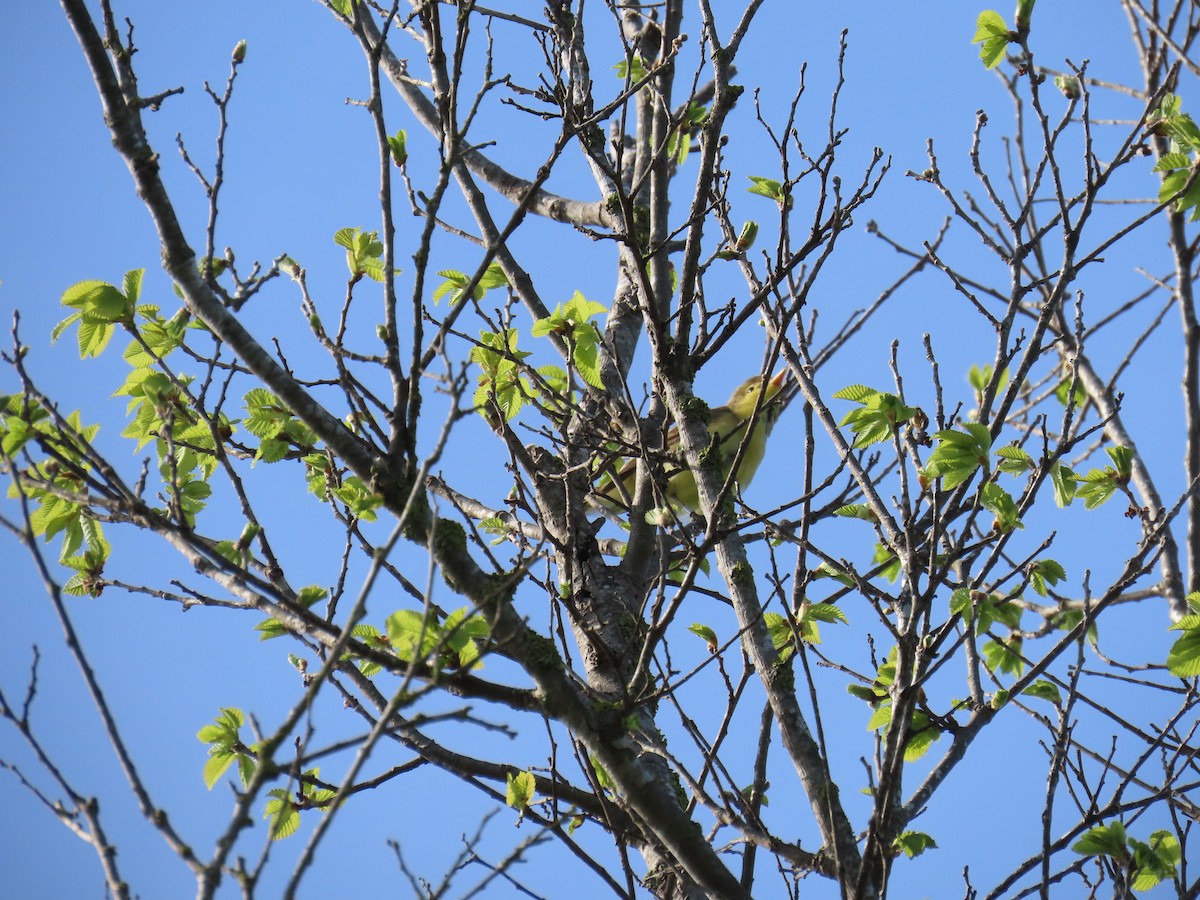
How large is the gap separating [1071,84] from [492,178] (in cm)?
270

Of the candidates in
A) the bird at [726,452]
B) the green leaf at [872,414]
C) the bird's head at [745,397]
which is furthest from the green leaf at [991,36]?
the bird's head at [745,397]

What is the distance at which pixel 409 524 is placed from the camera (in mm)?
2787

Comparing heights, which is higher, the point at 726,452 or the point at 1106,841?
the point at 726,452

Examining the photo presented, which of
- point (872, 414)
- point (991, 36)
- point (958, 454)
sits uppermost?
point (991, 36)

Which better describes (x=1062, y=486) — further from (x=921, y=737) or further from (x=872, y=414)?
(x=921, y=737)

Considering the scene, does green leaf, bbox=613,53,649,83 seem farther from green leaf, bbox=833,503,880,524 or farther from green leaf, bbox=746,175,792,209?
green leaf, bbox=833,503,880,524

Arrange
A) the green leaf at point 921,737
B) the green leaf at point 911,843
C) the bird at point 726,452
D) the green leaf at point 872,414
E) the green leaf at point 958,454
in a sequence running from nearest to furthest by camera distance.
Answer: the green leaf at point 958,454 < the green leaf at point 872,414 < the green leaf at point 911,843 < the green leaf at point 921,737 < the bird at point 726,452

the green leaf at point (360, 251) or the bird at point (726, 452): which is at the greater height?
the bird at point (726, 452)

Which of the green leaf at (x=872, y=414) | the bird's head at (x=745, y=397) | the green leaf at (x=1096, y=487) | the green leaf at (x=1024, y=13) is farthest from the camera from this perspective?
the bird's head at (x=745, y=397)

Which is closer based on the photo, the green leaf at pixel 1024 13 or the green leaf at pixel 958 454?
the green leaf at pixel 958 454

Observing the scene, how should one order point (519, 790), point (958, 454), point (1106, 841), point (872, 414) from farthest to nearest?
1. point (1106, 841)
2. point (519, 790)
3. point (872, 414)
4. point (958, 454)

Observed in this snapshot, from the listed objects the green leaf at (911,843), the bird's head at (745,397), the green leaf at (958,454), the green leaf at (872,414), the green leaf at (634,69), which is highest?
the bird's head at (745,397)

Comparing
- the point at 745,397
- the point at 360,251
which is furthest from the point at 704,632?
the point at 745,397

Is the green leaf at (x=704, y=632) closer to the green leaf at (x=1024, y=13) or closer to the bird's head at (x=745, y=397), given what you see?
the green leaf at (x=1024, y=13)
